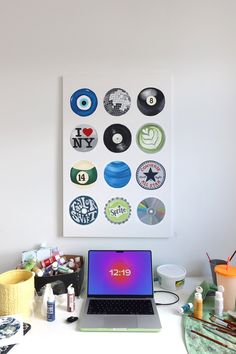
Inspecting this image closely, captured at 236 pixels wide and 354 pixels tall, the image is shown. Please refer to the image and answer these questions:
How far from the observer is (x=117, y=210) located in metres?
1.62

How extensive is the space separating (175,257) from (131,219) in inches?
12.5

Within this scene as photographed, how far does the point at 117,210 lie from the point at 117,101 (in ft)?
1.85

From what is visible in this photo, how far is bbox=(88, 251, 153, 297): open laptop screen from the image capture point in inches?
55.0

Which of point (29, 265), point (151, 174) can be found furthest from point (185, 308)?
point (29, 265)

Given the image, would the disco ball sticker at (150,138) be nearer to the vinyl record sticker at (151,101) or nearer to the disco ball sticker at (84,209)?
the vinyl record sticker at (151,101)

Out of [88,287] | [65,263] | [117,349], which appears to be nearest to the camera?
[117,349]

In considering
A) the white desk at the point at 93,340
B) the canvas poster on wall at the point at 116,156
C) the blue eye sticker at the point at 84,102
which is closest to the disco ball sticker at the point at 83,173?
the canvas poster on wall at the point at 116,156

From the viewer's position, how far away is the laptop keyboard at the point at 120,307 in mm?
1270

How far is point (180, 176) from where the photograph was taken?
163 cm

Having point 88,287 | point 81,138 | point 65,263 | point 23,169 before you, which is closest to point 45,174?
point 23,169

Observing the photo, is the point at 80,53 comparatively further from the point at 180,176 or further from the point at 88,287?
the point at 88,287

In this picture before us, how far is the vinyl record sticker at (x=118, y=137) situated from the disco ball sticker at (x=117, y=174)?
0.27ft

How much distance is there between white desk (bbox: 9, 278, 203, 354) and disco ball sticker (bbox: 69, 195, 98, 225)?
0.52 meters

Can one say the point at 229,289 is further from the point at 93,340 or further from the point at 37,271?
the point at 37,271
